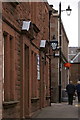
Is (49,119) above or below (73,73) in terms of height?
below

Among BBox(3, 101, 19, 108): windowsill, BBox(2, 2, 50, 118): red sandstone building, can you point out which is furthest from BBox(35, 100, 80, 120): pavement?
BBox(3, 101, 19, 108): windowsill

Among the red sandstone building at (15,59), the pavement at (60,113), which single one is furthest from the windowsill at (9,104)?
the pavement at (60,113)

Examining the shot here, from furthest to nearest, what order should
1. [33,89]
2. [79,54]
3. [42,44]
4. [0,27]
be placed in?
[79,54] → [42,44] → [33,89] → [0,27]

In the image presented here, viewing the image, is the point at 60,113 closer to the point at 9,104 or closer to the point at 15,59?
the point at 15,59

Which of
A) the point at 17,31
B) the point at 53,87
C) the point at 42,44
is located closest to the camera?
the point at 17,31

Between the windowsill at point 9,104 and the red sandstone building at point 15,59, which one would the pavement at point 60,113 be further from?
the windowsill at point 9,104

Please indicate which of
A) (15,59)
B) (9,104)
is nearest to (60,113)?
(15,59)

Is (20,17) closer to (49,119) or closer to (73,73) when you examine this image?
(49,119)

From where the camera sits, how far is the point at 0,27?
34.9 ft

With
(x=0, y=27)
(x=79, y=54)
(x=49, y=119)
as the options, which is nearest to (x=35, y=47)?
(x=49, y=119)

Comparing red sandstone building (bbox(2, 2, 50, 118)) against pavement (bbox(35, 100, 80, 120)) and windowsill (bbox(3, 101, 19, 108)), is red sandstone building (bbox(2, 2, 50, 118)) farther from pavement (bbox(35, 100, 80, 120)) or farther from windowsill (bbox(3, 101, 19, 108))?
pavement (bbox(35, 100, 80, 120))

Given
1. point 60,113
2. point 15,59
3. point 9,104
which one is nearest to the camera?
point 9,104

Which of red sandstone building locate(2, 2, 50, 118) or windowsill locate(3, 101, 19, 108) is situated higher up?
red sandstone building locate(2, 2, 50, 118)

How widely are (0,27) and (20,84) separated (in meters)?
3.97
